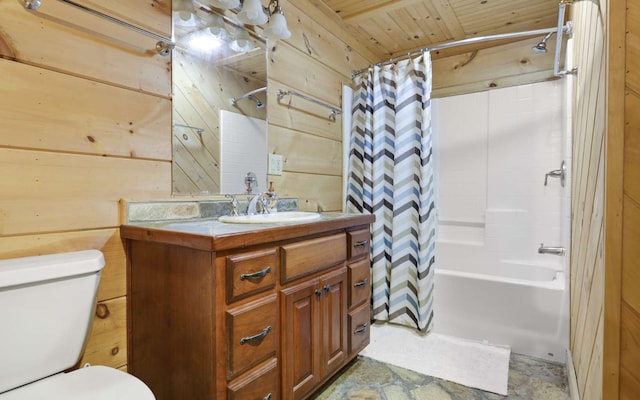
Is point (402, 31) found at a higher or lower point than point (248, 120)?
higher

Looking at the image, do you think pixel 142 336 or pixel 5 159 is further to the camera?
pixel 142 336

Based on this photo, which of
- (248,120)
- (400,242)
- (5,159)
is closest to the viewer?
(5,159)

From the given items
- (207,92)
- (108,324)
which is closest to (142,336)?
(108,324)

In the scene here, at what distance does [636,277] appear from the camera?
91cm

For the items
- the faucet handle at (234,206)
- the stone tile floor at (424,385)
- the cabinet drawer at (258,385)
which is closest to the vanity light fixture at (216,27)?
the faucet handle at (234,206)

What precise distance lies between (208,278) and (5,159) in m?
0.69

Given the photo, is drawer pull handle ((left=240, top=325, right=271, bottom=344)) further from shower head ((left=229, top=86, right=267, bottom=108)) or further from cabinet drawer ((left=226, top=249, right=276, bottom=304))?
shower head ((left=229, top=86, right=267, bottom=108))

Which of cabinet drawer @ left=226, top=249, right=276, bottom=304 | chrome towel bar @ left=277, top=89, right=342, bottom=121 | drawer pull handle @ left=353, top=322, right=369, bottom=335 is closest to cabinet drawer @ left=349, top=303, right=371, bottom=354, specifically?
drawer pull handle @ left=353, top=322, right=369, bottom=335

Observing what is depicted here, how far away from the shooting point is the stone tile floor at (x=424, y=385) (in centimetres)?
164

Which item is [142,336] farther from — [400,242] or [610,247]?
[400,242]

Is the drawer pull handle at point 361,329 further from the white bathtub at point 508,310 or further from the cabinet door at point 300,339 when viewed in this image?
the white bathtub at point 508,310

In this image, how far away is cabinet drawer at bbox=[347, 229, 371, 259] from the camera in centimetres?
175

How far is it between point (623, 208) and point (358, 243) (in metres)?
1.10

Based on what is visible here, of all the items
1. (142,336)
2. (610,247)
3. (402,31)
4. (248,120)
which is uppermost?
(402,31)
